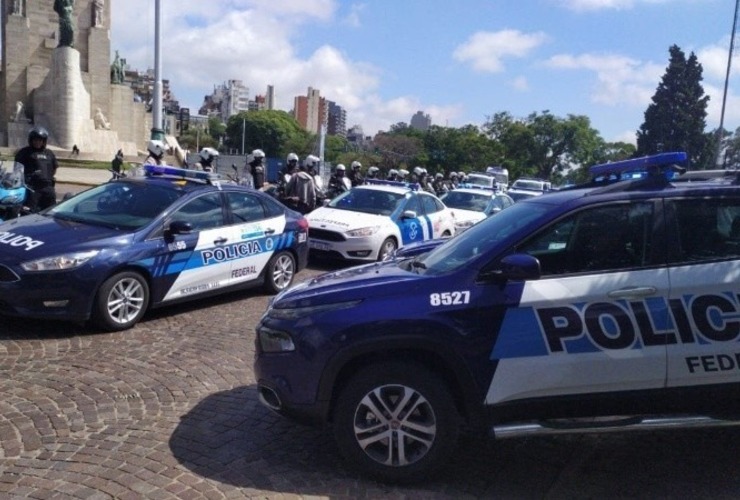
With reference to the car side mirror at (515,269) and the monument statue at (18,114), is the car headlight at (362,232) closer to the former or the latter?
the car side mirror at (515,269)

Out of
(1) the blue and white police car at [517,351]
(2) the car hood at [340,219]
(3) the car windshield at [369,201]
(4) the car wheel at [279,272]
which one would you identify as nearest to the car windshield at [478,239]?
(1) the blue and white police car at [517,351]

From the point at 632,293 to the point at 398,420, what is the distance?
152 centimetres

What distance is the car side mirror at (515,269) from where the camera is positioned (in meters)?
3.73

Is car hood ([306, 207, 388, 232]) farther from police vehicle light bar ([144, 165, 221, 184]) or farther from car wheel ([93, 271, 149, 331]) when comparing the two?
car wheel ([93, 271, 149, 331])

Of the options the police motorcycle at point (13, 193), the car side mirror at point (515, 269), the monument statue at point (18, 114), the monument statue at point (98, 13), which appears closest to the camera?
the car side mirror at point (515, 269)

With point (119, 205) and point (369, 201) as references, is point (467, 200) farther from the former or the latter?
point (119, 205)

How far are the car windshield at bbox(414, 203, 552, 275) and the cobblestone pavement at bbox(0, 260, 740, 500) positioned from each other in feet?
4.06

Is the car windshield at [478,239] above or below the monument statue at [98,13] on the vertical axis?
below

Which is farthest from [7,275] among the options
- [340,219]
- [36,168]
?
[340,219]

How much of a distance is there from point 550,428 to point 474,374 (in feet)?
1.70

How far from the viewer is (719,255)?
401 cm

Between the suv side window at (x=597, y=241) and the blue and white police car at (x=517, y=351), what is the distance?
0.01 m

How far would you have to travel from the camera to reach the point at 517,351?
3.77 metres

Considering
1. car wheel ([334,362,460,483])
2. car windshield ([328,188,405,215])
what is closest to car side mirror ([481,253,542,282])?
car wheel ([334,362,460,483])
